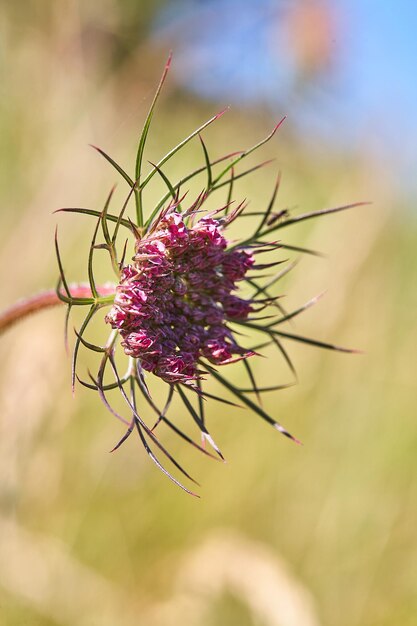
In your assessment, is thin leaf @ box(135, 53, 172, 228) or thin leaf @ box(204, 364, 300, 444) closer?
thin leaf @ box(135, 53, 172, 228)

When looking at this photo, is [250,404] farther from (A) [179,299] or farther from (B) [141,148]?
(B) [141,148]

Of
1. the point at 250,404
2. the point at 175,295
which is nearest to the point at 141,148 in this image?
the point at 175,295

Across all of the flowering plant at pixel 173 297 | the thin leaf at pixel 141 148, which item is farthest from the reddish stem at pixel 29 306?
the thin leaf at pixel 141 148

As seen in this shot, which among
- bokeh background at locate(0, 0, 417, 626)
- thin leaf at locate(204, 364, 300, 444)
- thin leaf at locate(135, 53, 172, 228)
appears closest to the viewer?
thin leaf at locate(135, 53, 172, 228)

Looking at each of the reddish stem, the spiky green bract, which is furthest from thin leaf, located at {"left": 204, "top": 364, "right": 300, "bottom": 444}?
the reddish stem

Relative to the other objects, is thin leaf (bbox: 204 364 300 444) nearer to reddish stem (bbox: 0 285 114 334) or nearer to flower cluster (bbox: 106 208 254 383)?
flower cluster (bbox: 106 208 254 383)

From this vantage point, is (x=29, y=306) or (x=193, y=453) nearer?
(x=29, y=306)
